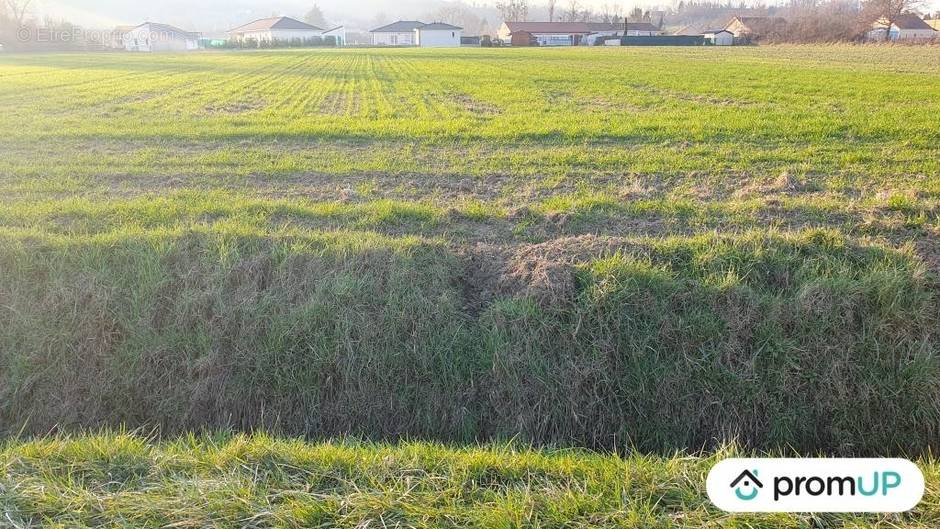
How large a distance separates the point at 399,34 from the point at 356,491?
102 m

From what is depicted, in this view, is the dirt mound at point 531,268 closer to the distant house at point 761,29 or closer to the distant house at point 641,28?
the distant house at point 761,29

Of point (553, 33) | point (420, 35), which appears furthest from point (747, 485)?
point (553, 33)

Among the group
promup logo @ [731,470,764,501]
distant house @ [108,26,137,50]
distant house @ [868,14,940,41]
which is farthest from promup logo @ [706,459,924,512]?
distant house @ [868,14,940,41]

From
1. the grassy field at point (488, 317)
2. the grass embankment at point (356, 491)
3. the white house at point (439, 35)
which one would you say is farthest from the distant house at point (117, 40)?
the grass embankment at point (356, 491)

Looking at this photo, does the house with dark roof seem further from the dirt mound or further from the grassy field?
the dirt mound

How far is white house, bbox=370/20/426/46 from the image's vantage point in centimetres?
9588

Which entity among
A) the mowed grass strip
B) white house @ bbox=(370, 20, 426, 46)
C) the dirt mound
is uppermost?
white house @ bbox=(370, 20, 426, 46)

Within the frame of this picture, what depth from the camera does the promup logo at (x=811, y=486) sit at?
2.71 metres

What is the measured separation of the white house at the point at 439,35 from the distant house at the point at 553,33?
8.59 m

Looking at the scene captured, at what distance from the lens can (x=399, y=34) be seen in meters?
96.6

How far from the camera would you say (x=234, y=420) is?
4836 millimetres

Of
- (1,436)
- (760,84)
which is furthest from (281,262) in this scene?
(760,84)

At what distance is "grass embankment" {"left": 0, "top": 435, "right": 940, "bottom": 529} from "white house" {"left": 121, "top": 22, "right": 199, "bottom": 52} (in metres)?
89.7

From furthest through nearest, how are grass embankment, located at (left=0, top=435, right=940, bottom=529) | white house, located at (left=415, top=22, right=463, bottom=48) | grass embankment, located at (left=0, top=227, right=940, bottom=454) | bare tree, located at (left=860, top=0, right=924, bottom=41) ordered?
white house, located at (left=415, top=22, right=463, bottom=48), bare tree, located at (left=860, top=0, right=924, bottom=41), grass embankment, located at (left=0, top=227, right=940, bottom=454), grass embankment, located at (left=0, top=435, right=940, bottom=529)
